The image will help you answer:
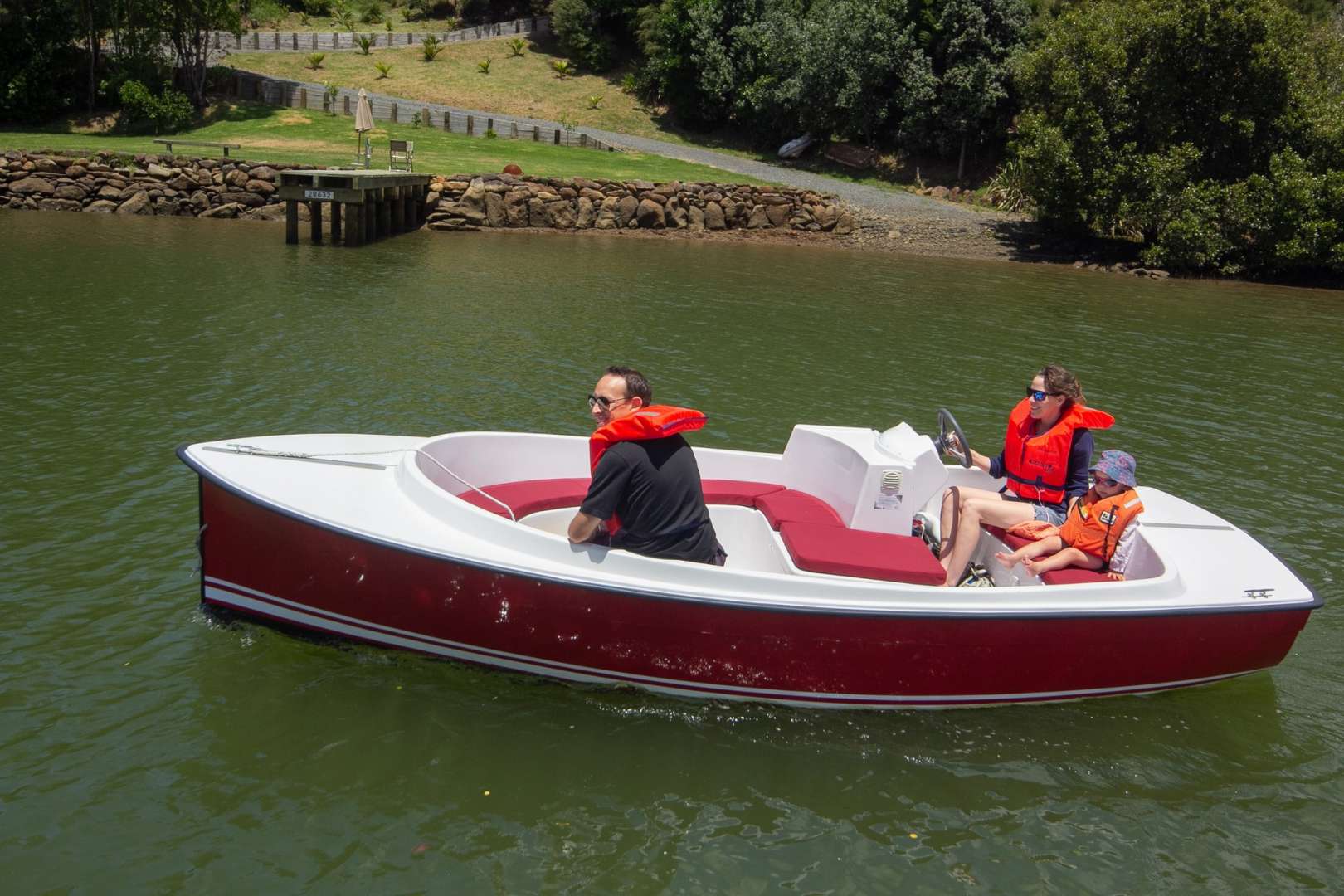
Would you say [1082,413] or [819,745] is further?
[1082,413]

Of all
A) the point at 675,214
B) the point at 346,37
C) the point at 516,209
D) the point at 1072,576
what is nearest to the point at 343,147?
the point at 516,209

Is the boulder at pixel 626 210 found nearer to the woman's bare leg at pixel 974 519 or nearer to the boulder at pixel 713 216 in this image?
the boulder at pixel 713 216

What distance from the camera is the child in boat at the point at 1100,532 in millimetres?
6320

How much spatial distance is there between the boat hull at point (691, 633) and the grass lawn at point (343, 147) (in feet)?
82.8

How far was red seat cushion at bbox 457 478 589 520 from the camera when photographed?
266 inches

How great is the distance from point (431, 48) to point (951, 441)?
4951 centimetres

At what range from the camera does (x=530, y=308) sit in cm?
1697

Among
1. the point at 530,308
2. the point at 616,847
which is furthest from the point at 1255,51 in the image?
the point at 616,847

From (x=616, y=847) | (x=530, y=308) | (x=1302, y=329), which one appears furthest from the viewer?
(x=1302, y=329)

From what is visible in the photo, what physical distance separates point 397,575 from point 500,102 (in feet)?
145

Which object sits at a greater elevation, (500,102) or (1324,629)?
(500,102)

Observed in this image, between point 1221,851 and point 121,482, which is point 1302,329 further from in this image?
point 121,482

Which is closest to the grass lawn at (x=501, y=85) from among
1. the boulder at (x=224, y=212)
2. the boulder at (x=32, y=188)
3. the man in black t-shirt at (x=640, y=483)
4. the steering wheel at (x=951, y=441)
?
the boulder at (x=224, y=212)

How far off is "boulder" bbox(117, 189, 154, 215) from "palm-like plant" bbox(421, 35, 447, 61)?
27396 millimetres
